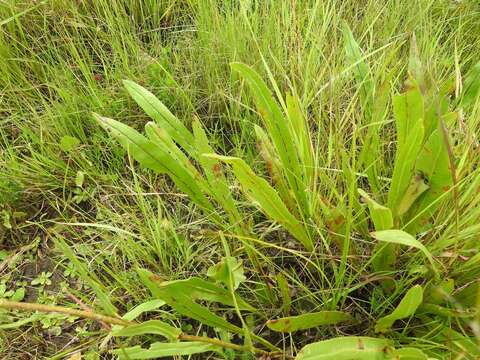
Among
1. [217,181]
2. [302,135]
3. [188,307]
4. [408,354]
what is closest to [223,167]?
[217,181]

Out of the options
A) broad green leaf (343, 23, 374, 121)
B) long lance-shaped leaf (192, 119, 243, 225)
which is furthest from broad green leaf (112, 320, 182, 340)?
broad green leaf (343, 23, 374, 121)

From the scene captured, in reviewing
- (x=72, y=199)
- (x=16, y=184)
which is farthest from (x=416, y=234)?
(x=16, y=184)

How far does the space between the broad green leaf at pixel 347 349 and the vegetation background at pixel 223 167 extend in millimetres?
97

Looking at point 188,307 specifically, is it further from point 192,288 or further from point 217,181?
point 217,181

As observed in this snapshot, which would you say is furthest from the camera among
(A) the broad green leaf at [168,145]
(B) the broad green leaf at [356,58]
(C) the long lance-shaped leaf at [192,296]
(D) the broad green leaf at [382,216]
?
(B) the broad green leaf at [356,58]

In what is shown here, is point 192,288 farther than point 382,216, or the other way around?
point 192,288

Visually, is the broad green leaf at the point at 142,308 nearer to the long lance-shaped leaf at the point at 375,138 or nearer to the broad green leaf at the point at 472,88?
the long lance-shaped leaf at the point at 375,138

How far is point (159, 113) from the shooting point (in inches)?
44.8

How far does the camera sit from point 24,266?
1.29m

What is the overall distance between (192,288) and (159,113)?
41cm

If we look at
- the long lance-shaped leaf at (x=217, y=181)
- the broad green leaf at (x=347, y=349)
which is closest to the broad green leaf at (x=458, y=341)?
the broad green leaf at (x=347, y=349)

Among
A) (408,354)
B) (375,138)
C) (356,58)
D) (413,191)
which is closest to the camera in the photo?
(408,354)

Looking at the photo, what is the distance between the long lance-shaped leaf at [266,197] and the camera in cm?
91

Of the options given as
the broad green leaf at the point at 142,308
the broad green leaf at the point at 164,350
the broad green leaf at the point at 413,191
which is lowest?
the broad green leaf at the point at 164,350
